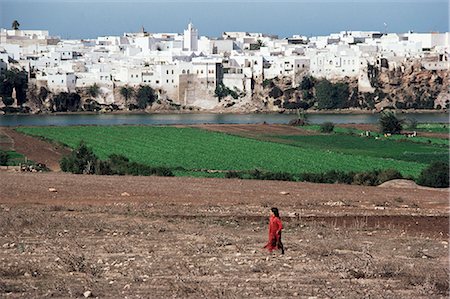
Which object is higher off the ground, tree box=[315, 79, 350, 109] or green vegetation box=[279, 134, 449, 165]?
tree box=[315, 79, 350, 109]

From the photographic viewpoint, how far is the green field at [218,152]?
76.1 ft

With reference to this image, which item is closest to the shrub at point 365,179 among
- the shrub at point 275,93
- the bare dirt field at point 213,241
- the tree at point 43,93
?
the bare dirt field at point 213,241

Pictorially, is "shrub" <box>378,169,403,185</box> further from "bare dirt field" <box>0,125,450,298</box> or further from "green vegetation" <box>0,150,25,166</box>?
"green vegetation" <box>0,150,25,166</box>

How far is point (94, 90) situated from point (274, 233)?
1962 inches

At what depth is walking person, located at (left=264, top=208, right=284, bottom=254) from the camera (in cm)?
842

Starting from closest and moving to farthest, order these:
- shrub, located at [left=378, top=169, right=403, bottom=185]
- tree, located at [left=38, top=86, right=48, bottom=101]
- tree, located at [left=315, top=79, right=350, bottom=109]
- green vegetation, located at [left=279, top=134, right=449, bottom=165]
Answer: shrub, located at [left=378, top=169, right=403, bottom=185], green vegetation, located at [left=279, top=134, right=449, bottom=165], tree, located at [left=38, top=86, right=48, bottom=101], tree, located at [left=315, top=79, right=350, bottom=109]

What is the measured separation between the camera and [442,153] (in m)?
26.9

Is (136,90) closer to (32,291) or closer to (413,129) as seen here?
(413,129)

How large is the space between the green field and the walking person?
40.4 feet

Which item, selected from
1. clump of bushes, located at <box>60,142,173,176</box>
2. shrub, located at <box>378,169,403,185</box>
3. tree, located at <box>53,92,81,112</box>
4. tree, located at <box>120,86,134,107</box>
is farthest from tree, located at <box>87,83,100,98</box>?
shrub, located at <box>378,169,403,185</box>

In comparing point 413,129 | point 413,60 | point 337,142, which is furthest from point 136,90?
point 337,142

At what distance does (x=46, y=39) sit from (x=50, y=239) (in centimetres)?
6564

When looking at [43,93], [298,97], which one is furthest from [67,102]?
[298,97]

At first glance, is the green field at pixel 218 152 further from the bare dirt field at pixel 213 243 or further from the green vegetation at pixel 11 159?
the bare dirt field at pixel 213 243
